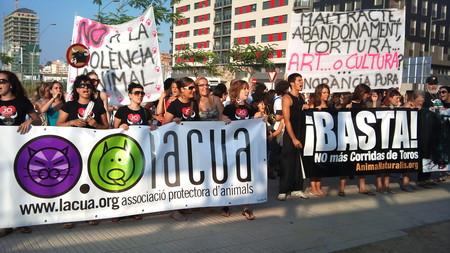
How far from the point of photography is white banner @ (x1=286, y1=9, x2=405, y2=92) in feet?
27.1

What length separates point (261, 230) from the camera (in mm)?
5445

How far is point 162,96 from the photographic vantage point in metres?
7.42

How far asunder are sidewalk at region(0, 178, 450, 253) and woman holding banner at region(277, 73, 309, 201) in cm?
26

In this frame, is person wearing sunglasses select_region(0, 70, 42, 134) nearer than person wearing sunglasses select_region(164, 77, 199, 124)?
Yes

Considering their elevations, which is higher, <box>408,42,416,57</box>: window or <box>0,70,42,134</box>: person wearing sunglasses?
<box>408,42,416,57</box>: window

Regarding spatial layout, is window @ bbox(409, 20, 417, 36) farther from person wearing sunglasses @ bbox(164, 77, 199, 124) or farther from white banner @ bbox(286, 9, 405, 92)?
person wearing sunglasses @ bbox(164, 77, 199, 124)

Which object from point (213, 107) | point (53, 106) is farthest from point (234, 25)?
point (213, 107)

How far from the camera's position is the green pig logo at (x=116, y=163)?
16.7 feet

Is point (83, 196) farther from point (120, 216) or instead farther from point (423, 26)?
point (423, 26)

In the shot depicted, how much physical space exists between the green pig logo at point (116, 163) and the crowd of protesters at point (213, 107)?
0.22m

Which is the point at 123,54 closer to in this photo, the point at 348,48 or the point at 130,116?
the point at 130,116

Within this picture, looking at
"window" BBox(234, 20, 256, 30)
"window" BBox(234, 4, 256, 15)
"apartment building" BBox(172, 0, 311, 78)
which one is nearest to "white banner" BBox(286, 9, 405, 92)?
"apartment building" BBox(172, 0, 311, 78)

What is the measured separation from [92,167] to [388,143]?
4812 mm

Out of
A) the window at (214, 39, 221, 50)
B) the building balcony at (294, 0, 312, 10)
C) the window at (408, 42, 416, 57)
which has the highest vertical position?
the building balcony at (294, 0, 312, 10)
